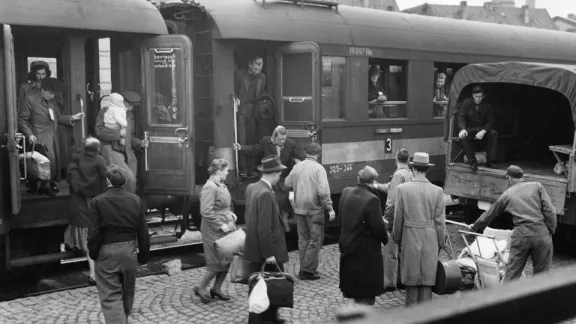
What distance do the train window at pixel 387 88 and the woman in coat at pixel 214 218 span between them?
4675 millimetres

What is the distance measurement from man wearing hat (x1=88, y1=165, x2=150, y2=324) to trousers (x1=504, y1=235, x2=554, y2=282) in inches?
143

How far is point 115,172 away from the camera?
564 centimetres

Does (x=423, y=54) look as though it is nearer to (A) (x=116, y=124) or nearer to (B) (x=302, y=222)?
(B) (x=302, y=222)

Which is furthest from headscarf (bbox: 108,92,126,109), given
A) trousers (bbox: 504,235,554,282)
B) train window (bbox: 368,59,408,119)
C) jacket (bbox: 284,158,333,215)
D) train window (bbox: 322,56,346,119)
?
trousers (bbox: 504,235,554,282)

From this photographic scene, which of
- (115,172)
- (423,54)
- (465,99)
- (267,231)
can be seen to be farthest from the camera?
(423,54)

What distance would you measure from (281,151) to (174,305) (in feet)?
10.7

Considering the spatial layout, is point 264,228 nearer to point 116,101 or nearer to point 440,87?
point 116,101

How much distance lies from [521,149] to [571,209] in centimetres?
302

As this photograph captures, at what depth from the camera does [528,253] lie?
261 inches

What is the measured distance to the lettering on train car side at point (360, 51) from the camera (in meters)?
10.5

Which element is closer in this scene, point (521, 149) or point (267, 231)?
point (267, 231)

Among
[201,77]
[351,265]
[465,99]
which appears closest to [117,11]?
[201,77]

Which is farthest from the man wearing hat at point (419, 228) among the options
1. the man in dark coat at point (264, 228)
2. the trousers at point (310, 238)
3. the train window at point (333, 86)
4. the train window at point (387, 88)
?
the train window at point (387, 88)

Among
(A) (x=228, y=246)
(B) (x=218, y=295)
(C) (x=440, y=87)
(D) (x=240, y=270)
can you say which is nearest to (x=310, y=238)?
(B) (x=218, y=295)
